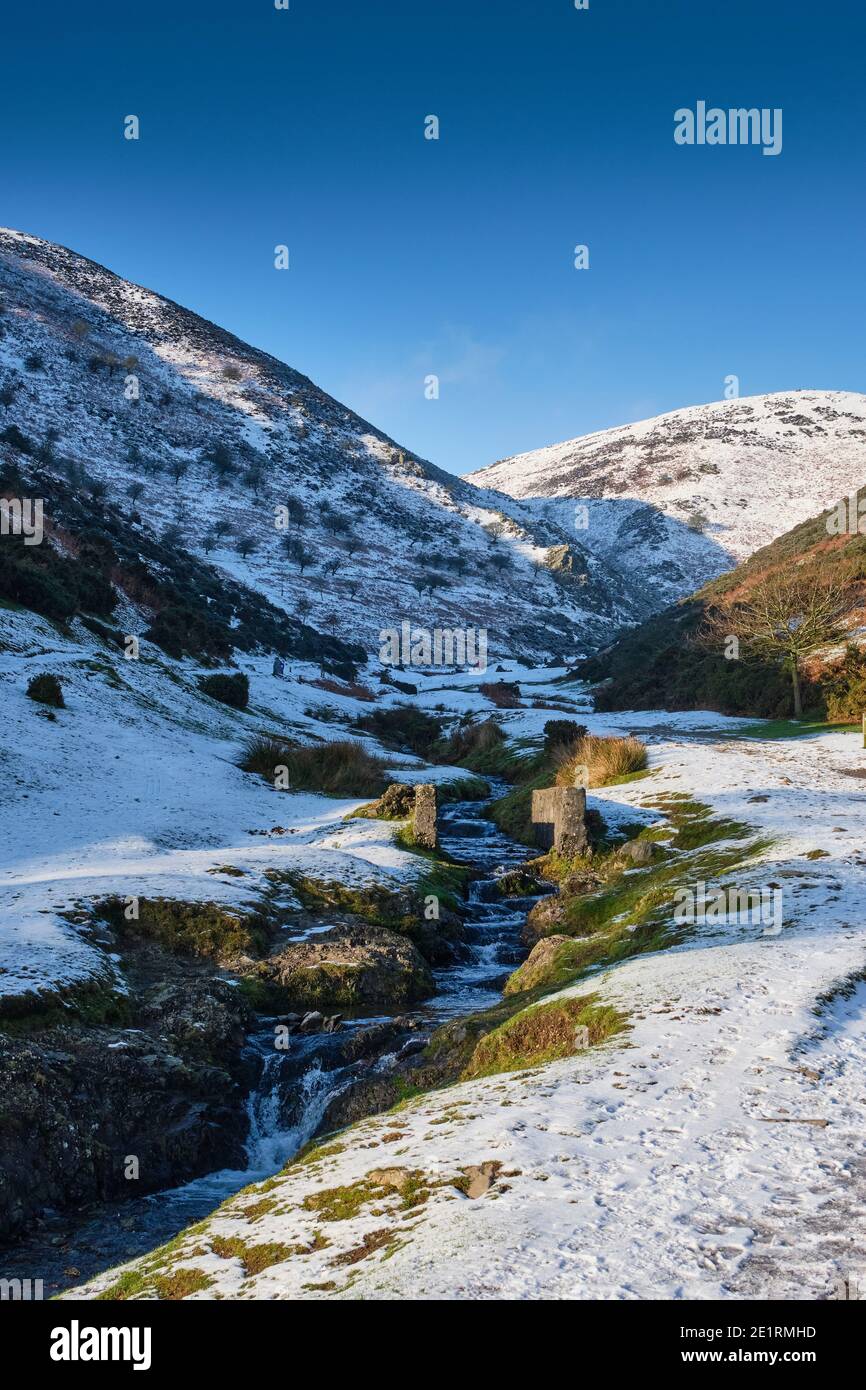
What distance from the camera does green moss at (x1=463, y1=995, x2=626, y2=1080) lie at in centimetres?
744

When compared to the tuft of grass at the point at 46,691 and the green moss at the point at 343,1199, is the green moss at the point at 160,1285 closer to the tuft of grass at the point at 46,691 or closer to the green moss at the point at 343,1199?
the green moss at the point at 343,1199

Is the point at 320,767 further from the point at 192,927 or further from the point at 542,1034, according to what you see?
the point at 542,1034

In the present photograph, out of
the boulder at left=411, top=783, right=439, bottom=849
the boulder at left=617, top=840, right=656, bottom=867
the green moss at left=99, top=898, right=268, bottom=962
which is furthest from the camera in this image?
the boulder at left=411, top=783, right=439, bottom=849

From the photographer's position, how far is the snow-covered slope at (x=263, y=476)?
291 feet

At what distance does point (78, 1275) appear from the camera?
248 inches

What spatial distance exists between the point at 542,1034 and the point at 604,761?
16.9m

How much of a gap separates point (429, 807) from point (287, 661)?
3729 centimetres

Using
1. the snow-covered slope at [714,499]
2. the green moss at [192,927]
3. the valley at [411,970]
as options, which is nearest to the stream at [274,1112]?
the valley at [411,970]

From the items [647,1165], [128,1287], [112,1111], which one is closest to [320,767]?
[112,1111]

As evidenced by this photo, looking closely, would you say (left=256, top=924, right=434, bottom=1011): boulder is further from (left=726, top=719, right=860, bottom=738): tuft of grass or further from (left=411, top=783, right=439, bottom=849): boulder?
(left=726, top=719, right=860, bottom=738): tuft of grass

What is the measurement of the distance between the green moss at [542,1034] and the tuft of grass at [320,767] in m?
18.1

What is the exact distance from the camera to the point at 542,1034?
26.4 ft

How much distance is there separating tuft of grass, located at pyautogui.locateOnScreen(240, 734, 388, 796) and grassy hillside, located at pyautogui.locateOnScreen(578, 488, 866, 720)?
53.4 ft

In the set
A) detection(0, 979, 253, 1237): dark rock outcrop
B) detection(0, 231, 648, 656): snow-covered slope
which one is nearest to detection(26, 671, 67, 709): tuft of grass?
detection(0, 979, 253, 1237): dark rock outcrop
